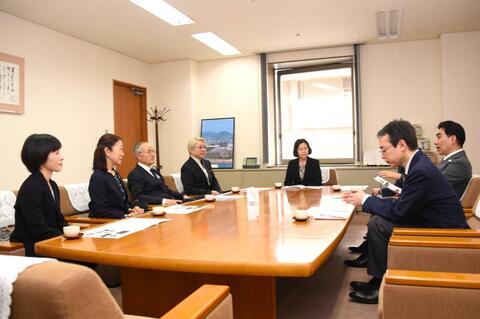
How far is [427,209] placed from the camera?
2182mm

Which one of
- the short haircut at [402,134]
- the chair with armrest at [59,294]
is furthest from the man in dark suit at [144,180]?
the chair with armrest at [59,294]

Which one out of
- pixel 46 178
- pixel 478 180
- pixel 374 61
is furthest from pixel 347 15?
pixel 46 178

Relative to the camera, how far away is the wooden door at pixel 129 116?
6.60 metres

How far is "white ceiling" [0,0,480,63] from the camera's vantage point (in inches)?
179

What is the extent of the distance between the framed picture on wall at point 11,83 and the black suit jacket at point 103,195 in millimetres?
2351

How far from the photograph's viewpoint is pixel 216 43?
6.26 metres

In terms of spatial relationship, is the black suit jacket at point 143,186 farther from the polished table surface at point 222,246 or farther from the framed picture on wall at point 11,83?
the framed picture on wall at point 11,83

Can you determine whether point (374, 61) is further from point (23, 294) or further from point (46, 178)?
point (23, 294)

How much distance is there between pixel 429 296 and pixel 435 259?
57cm

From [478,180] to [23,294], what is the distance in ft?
10.8

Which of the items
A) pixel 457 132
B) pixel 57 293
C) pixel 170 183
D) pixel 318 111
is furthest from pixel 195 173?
pixel 57 293

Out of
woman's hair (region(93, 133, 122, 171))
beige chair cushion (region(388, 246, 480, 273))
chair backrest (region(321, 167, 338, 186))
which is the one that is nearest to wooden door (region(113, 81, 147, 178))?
chair backrest (region(321, 167, 338, 186))

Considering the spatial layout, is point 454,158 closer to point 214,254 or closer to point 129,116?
point 214,254

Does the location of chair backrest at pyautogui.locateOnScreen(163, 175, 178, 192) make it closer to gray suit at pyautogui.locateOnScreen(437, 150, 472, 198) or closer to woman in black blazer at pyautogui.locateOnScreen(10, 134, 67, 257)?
woman in black blazer at pyautogui.locateOnScreen(10, 134, 67, 257)
